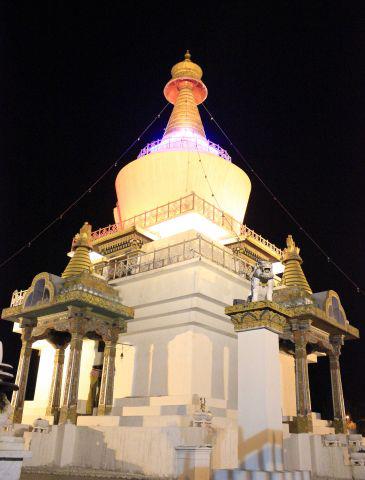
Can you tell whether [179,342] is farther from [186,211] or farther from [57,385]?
[186,211]

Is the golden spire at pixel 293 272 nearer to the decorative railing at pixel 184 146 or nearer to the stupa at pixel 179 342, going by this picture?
the stupa at pixel 179 342

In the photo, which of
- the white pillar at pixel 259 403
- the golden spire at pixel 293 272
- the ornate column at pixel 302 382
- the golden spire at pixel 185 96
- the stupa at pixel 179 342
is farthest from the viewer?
the golden spire at pixel 185 96

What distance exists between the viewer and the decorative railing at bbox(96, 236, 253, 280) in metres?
20.5

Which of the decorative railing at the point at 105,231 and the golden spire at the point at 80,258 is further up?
the decorative railing at the point at 105,231

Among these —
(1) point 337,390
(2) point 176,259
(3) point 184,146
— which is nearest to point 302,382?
(1) point 337,390

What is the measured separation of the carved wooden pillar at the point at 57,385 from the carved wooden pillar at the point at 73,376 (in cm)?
187

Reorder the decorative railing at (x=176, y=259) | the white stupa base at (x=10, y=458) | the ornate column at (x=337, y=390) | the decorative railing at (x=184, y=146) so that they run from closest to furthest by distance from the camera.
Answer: the white stupa base at (x=10, y=458)
the ornate column at (x=337, y=390)
the decorative railing at (x=176, y=259)
the decorative railing at (x=184, y=146)

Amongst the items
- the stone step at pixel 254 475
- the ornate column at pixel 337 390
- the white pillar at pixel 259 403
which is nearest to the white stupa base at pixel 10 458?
the stone step at pixel 254 475

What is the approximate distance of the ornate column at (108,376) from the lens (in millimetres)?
16812

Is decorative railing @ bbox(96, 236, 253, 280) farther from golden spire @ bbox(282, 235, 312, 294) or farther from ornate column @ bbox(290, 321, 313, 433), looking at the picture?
ornate column @ bbox(290, 321, 313, 433)

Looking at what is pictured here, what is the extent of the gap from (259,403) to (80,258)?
1203cm

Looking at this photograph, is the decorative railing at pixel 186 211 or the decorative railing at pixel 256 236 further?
the decorative railing at pixel 256 236

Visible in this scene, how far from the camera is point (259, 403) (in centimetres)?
1007

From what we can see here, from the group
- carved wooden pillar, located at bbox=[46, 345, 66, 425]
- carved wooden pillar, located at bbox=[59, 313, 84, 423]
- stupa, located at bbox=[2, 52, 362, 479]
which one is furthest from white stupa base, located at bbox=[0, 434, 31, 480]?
carved wooden pillar, located at bbox=[46, 345, 66, 425]
